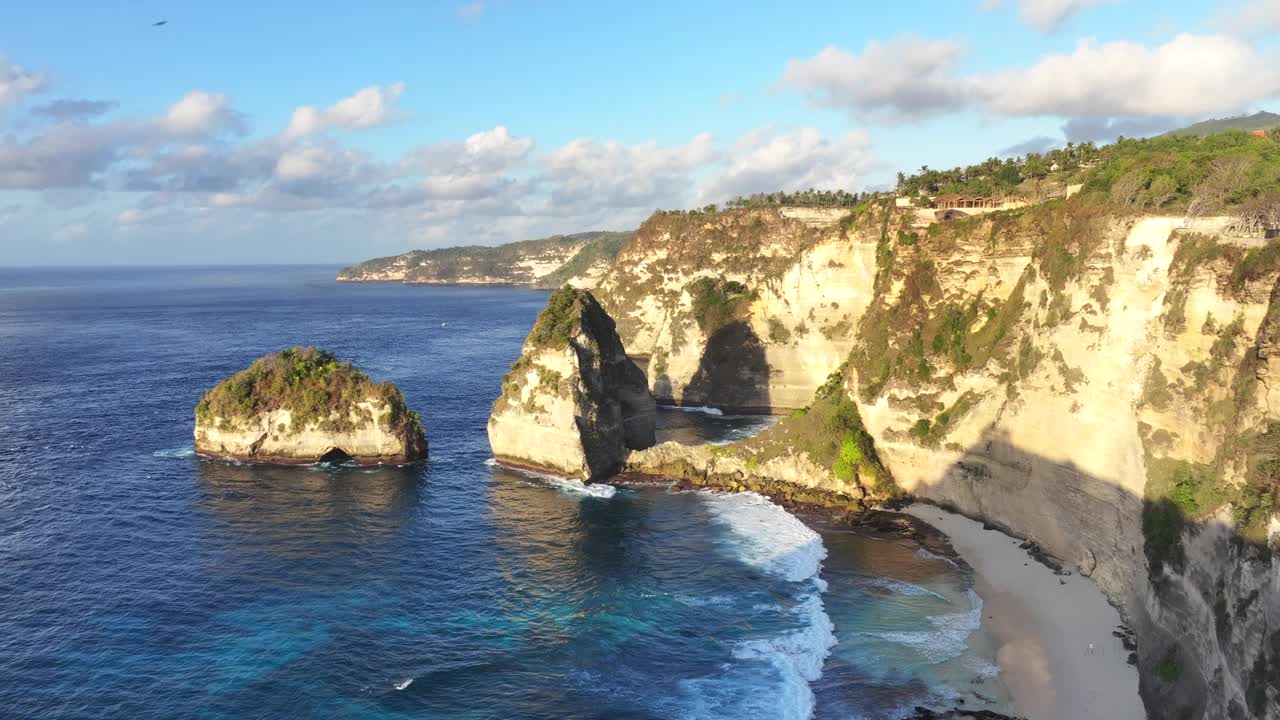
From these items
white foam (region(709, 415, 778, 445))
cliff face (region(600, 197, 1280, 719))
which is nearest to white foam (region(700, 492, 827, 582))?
cliff face (region(600, 197, 1280, 719))

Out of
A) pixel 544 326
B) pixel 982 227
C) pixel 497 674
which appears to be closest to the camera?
pixel 497 674

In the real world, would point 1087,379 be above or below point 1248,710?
above

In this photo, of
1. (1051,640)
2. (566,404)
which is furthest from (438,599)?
(1051,640)

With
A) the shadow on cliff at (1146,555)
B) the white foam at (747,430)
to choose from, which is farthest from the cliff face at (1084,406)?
the white foam at (747,430)

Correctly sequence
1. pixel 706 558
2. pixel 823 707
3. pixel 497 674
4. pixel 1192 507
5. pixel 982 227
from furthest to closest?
pixel 982 227, pixel 706 558, pixel 497 674, pixel 823 707, pixel 1192 507

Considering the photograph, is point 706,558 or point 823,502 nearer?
point 706,558

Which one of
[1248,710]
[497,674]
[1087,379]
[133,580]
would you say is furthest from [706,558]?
[133,580]

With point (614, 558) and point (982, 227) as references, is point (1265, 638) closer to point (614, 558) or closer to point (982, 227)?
point (614, 558)
